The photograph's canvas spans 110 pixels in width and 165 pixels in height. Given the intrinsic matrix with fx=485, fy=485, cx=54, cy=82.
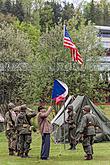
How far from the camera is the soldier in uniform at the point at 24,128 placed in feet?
49.0

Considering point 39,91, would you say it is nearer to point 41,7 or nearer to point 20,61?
point 20,61

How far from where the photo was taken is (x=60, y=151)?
17250 mm

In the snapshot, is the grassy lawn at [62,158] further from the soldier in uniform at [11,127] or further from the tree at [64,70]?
the tree at [64,70]

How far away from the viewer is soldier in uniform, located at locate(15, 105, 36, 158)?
14938mm

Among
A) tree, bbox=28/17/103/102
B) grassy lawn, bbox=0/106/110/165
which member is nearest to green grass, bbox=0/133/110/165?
grassy lawn, bbox=0/106/110/165

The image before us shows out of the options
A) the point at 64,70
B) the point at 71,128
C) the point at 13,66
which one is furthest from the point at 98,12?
the point at 71,128

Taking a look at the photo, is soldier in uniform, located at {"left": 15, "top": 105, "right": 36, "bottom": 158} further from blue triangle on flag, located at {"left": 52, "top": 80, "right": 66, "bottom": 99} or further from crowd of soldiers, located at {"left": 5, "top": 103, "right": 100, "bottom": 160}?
blue triangle on flag, located at {"left": 52, "top": 80, "right": 66, "bottom": 99}

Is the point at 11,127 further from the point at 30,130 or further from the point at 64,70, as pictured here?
the point at 64,70

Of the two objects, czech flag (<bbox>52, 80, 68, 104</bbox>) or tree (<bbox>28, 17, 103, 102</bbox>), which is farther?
tree (<bbox>28, 17, 103, 102</bbox>)

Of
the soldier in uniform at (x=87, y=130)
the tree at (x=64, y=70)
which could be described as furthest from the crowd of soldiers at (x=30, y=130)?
the tree at (x=64, y=70)

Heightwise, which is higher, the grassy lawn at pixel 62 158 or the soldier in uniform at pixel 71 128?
the soldier in uniform at pixel 71 128

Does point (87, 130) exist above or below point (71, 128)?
above

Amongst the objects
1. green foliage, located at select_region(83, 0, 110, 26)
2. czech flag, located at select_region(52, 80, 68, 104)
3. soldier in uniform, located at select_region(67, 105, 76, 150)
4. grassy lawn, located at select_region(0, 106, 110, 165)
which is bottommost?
grassy lawn, located at select_region(0, 106, 110, 165)

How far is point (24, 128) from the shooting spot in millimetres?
14930
